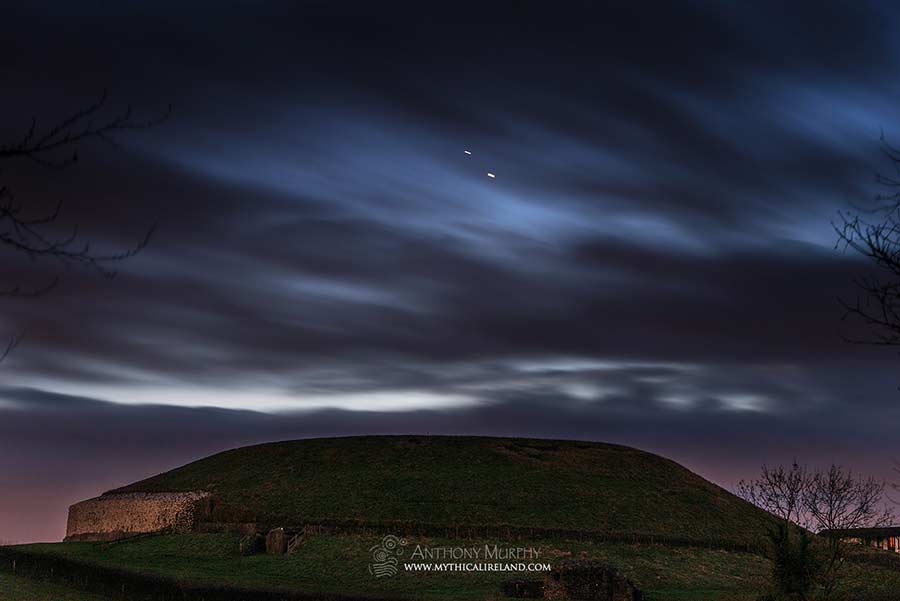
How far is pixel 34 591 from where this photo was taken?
41.7m

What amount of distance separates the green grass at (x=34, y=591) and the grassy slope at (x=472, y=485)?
30.6 meters

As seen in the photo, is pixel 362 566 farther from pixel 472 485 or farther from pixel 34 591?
pixel 472 485

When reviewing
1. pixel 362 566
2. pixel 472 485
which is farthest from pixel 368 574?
pixel 472 485

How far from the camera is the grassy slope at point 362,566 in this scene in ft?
169

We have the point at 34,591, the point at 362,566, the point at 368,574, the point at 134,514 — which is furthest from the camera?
the point at 134,514

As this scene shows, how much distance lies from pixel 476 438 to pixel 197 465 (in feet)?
105

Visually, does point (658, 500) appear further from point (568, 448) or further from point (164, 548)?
point (164, 548)

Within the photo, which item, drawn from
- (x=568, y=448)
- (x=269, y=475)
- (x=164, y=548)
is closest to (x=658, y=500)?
(x=568, y=448)

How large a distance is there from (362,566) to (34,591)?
22858 mm

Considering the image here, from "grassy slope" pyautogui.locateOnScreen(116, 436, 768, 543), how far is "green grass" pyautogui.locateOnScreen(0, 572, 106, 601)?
100ft

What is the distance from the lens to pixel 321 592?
48156mm

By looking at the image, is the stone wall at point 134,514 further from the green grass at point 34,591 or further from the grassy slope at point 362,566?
Result: the green grass at point 34,591

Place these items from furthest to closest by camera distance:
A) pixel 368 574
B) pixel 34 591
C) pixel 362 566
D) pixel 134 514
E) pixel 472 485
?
pixel 472 485
pixel 134 514
pixel 362 566
pixel 368 574
pixel 34 591

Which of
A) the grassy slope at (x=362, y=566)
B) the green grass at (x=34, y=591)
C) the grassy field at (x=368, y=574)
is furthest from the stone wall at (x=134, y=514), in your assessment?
the green grass at (x=34, y=591)
